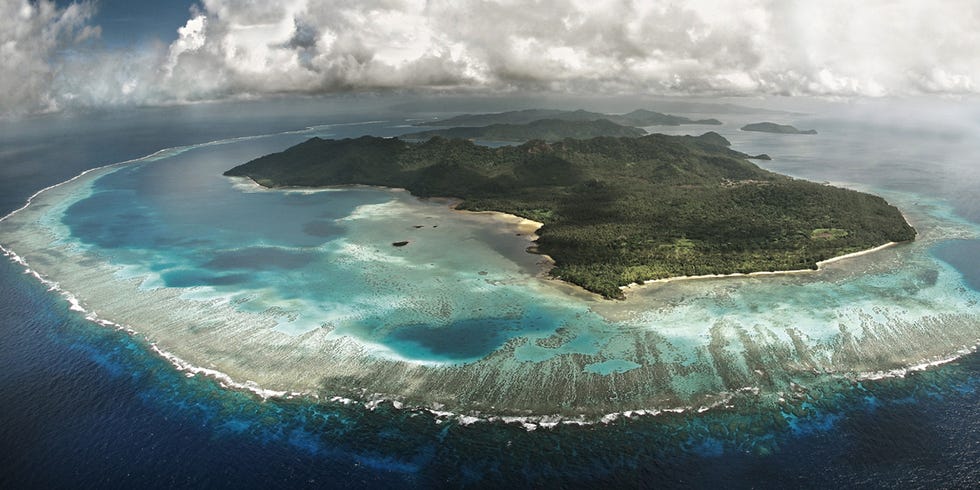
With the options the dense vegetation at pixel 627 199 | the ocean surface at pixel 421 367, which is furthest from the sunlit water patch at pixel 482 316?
the dense vegetation at pixel 627 199

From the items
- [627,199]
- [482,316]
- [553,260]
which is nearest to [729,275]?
[553,260]

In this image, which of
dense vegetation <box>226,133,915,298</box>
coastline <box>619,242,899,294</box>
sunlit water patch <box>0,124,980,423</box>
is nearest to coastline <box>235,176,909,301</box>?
coastline <box>619,242,899,294</box>

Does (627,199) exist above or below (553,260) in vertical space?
above

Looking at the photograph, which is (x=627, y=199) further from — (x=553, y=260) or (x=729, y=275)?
(x=729, y=275)

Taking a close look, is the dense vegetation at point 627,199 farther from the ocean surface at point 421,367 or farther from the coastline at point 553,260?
the ocean surface at point 421,367

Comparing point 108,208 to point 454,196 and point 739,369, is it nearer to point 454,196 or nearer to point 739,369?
point 454,196

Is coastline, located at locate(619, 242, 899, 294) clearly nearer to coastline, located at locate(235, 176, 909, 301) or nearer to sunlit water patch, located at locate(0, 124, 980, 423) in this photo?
coastline, located at locate(235, 176, 909, 301)
